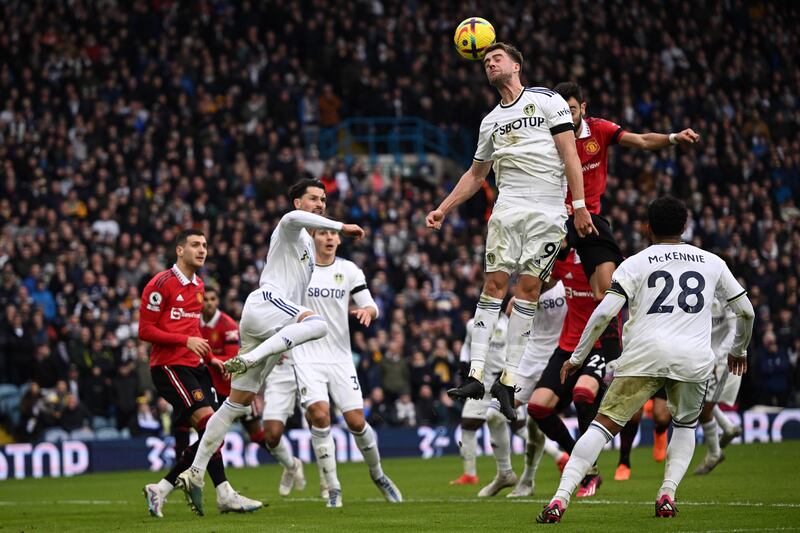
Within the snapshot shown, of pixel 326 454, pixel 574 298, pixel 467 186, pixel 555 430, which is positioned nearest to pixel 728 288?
pixel 467 186

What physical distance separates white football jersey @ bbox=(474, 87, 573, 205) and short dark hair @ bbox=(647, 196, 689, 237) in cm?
141

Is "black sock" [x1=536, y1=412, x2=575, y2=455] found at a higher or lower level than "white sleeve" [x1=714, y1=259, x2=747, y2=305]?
lower

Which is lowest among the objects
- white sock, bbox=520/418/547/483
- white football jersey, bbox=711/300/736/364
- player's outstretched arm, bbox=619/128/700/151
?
white sock, bbox=520/418/547/483

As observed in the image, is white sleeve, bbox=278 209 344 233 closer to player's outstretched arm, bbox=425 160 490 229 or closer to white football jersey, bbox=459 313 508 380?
player's outstretched arm, bbox=425 160 490 229

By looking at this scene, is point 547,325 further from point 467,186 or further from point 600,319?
point 600,319

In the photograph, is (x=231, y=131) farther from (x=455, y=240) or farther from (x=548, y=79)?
(x=548, y=79)

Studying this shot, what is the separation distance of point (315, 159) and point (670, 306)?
21591 mm

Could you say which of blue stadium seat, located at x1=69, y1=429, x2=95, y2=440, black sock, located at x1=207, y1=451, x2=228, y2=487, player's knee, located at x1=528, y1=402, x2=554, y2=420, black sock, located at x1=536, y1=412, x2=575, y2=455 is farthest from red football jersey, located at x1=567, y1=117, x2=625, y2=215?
A: blue stadium seat, located at x1=69, y1=429, x2=95, y2=440

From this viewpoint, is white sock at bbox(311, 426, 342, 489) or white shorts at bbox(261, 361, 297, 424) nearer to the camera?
white sock at bbox(311, 426, 342, 489)

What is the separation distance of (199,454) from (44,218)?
15.2 meters

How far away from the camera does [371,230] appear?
94.8 feet

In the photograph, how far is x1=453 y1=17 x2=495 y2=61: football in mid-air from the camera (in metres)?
11.6

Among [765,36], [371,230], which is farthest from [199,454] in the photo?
[765,36]

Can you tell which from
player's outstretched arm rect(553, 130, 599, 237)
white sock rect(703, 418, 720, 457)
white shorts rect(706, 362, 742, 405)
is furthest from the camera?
white shorts rect(706, 362, 742, 405)
